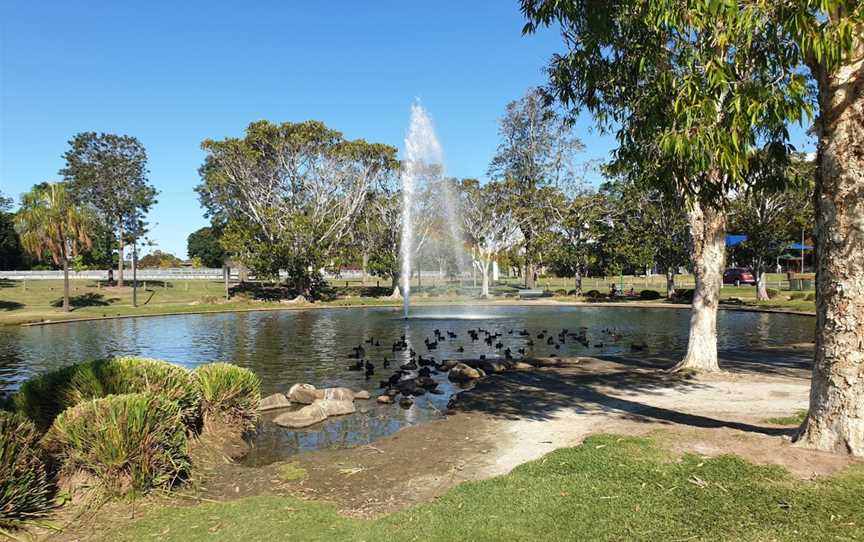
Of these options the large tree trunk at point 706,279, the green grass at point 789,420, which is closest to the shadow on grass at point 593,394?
the green grass at point 789,420

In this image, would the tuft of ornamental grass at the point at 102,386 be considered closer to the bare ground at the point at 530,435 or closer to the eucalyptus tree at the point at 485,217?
the bare ground at the point at 530,435

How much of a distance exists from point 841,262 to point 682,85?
3180mm

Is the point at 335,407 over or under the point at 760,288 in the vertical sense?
under

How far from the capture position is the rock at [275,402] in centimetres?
1476

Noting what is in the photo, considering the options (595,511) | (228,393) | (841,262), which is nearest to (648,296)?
(841,262)

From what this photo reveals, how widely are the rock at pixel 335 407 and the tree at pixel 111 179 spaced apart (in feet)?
212

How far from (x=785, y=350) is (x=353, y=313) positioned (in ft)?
104

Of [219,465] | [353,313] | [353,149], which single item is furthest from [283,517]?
[353,149]

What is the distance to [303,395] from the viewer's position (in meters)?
15.3

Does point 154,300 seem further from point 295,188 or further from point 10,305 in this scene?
point 295,188

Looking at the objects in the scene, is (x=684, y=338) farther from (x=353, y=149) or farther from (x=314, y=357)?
(x=353, y=149)

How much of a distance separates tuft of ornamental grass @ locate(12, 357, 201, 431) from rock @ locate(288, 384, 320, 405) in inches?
172

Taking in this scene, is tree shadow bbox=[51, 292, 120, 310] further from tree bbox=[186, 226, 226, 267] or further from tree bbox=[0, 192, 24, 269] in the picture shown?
tree bbox=[186, 226, 226, 267]

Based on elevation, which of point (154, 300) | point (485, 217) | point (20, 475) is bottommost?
point (154, 300)
